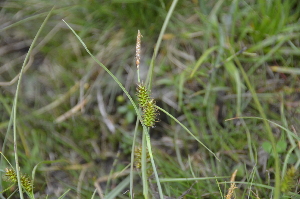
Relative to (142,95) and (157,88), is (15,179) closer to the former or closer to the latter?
(142,95)

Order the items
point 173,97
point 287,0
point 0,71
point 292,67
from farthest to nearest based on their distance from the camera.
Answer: point 0,71, point 173,97, point 292,67, point 287,0

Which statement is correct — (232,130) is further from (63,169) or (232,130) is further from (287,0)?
(63,169)

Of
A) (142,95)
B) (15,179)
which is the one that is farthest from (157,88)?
(15,179)

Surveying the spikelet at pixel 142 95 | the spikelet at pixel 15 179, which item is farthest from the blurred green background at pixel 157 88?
the spikelet at pixel 142 95

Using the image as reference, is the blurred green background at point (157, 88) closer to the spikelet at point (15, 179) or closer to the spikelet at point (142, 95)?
the spikelet at point (15, 179)

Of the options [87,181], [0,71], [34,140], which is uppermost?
[0,71]

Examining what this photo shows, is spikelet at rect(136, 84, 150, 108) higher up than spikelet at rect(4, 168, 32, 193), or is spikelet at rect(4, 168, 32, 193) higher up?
spikelet at rect(136, 84, 150, 108)

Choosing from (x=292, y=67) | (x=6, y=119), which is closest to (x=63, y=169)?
(x=6, y=119)

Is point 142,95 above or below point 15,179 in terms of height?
above

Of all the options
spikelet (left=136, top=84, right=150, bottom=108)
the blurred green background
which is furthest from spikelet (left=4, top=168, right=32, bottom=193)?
spikelet (left=136, top=84, right=150, bottom=108)

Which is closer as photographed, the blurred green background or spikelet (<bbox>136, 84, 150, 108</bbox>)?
spikelet (<bbox>136, 84, 150, 108</bbox>)

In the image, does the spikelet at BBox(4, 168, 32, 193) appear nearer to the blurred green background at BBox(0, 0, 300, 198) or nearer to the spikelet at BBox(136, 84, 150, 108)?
the blurred green background at BBox(0, 0, 300, 198)
